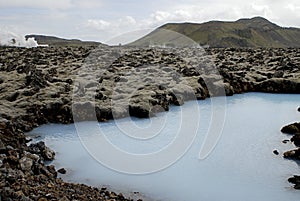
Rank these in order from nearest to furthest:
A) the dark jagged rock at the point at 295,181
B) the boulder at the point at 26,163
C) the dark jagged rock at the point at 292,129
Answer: the boulder at the point at 26,163
the dark jagged rock at the point at 295,181
the dark jagged rock at the point at 292,129

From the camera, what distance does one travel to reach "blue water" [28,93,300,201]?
44.4 ft

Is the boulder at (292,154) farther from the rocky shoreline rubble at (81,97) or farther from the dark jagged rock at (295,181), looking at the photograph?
the rocky shoreline rubble at (81,97)

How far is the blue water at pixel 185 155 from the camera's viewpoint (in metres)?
13.5

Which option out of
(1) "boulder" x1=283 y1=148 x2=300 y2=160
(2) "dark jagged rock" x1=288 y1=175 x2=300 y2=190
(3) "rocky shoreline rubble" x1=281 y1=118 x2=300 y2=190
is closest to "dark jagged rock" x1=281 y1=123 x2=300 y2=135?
(3) "rocky shoreline rubble" x1=281 y1=118 x2=300 y2=190

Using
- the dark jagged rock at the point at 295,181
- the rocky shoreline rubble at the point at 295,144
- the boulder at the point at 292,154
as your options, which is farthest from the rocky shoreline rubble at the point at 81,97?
the boulder at the point at 292,154

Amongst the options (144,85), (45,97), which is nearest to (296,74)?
(144,85)

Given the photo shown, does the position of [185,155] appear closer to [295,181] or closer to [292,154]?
[292,154]

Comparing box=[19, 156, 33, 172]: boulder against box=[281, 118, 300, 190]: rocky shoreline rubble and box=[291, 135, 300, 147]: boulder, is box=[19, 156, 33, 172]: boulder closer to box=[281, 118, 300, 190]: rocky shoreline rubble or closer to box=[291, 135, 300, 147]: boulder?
box=[281, 118, 300, 190]: rocky shoreline rubble

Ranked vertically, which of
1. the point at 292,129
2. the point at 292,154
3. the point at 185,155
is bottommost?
the point at 185,155

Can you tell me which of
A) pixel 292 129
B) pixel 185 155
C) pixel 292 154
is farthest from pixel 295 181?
pixel 292 129

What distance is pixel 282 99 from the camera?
31.1 metres

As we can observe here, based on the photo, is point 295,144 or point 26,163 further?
point 295,144

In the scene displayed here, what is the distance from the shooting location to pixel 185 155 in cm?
1719

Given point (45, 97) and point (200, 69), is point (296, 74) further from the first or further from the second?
point (45, 97)
